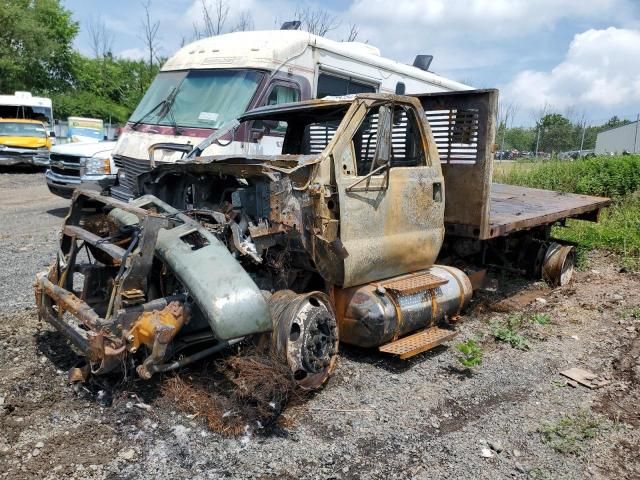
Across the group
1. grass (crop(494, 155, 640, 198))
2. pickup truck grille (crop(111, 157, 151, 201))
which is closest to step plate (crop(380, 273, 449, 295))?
pickup truck grille (crop(111, 157, 151, 201))

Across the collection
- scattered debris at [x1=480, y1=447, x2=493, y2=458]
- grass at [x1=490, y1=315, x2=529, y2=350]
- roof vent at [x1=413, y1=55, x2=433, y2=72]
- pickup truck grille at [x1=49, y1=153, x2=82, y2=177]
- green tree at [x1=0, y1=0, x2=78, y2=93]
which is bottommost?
scattered debris at [x1=480, y1=447, x2=493, y2=458]

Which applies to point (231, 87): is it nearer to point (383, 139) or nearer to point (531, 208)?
point (383, 139)

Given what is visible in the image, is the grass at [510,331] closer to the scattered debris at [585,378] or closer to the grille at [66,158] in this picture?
the scattered debris at [585,378]

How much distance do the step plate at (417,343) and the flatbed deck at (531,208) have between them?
3.99ft

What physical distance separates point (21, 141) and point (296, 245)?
1900 cm

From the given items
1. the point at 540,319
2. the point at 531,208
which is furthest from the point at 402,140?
the point at 531,208

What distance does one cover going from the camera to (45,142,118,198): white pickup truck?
32.6ft

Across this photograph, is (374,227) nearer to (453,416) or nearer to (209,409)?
(453,416)

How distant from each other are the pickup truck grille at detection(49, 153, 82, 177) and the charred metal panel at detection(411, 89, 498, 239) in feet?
24.5

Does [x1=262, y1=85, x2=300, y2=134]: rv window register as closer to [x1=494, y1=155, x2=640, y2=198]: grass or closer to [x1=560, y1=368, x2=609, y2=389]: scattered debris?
[x1=560, y1=368, x2=609, y2=389]: scattered debris

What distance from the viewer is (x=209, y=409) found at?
3734 mm

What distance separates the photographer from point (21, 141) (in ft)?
65.6

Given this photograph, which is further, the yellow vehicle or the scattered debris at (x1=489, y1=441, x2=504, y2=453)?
the yellow vehicle

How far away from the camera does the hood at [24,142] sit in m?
19.8
